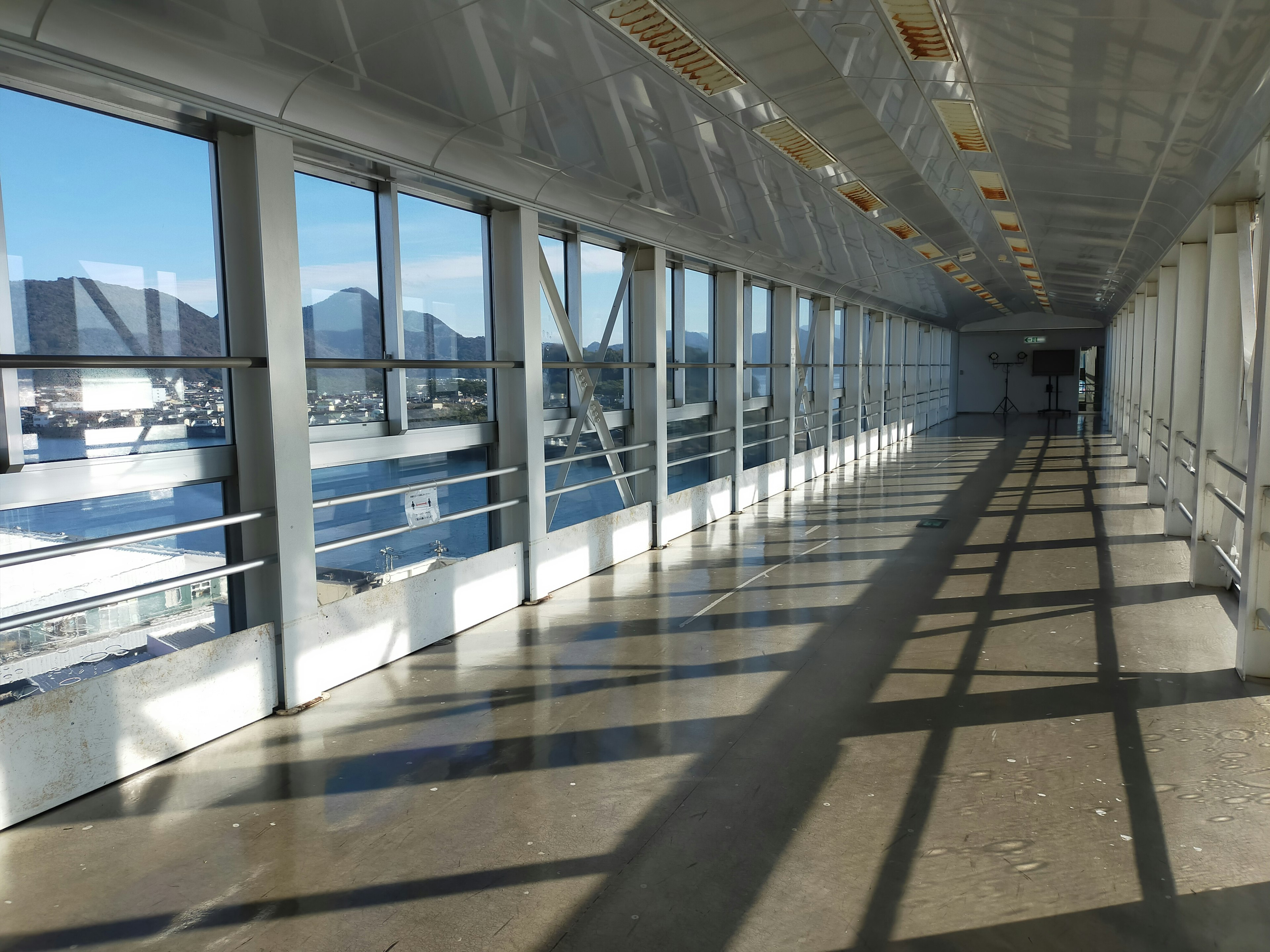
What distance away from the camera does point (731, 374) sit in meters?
11.0

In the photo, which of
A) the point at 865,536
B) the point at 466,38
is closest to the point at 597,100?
the point at 466,38

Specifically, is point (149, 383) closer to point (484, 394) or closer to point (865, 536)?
point (484, 394)

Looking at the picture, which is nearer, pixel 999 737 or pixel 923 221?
pixel 999 737

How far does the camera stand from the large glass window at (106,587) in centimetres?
380

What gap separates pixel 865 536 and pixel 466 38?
6.74 m

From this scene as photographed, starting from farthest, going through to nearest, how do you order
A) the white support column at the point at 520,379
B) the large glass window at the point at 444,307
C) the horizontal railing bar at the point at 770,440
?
the horizontal railing bar at the point at 770,440
the white support column at the point at 520,379
the large glass window at the point at 444,307

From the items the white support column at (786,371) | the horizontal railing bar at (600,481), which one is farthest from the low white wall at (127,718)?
the white support column at (786,371)

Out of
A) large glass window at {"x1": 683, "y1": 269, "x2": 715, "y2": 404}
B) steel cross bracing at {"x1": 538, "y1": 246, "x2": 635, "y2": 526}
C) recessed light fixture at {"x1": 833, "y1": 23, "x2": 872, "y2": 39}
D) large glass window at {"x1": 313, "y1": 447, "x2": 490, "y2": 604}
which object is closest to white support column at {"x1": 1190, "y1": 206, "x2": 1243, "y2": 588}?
recessed light fixture at {"x1": 833, "y1": 23, "x2": 872, "y2": 39}

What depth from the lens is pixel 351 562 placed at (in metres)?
5.59

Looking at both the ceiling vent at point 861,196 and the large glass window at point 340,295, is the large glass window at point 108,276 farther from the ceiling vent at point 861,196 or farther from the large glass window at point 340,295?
the ceiling vent at point 861,196

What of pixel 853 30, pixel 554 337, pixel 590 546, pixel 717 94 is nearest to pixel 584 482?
pixel 590 546

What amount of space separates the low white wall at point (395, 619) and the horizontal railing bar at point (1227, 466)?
475 centimetres

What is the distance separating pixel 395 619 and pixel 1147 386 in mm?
12785

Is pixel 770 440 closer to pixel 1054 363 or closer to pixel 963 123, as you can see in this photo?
pixel 963 123
